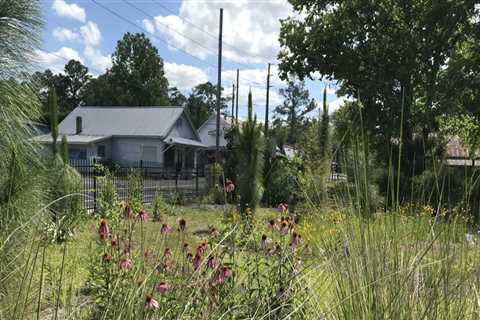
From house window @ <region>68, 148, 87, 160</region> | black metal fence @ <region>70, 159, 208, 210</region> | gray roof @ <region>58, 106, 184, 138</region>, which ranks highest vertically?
gray roof @ <region>58, 106, 184, 138</region>

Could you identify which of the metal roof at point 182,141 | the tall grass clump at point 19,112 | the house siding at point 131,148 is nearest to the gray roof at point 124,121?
the house siding at point 131,148

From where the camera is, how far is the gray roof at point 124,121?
36531mm

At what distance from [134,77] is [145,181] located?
157ft

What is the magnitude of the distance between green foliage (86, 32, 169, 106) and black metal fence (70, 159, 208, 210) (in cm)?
4204

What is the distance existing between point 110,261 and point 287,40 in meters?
19.2

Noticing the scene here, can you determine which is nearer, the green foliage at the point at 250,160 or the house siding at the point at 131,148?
the green foliage at the point at 250,160

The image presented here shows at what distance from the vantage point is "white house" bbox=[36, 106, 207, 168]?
3562 cm

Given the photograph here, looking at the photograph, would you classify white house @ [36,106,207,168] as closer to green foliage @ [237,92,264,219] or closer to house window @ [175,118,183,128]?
house window @ [175,118,183,128]

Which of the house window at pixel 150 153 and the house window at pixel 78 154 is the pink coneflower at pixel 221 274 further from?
the house window at pixel 78 154

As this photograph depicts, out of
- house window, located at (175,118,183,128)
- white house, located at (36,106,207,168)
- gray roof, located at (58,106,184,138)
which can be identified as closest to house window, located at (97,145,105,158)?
white house, located at (36,106,207,168)

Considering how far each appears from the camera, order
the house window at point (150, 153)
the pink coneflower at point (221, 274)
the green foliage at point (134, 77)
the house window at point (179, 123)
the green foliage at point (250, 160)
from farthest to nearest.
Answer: the green foliage at point (134, 77) → the house window at point (179, 123) → the house window at point (150, 153) → the green foliage at point (250, 160) → the pink coneflower at point (221, 274)

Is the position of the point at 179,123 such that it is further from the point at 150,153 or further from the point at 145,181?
the point at 145,181

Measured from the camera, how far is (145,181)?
757 inches

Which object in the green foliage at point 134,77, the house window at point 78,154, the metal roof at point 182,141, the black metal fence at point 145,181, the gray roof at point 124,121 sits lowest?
the black metal fence at point 145,181
